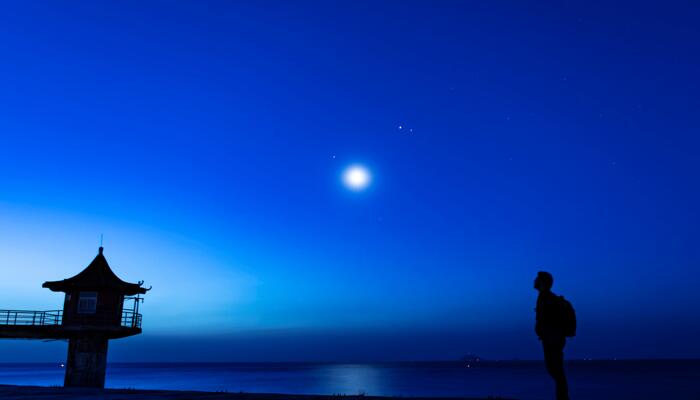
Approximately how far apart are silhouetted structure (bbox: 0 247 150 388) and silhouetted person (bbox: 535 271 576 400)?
32462 millimetres

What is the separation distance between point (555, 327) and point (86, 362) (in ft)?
113

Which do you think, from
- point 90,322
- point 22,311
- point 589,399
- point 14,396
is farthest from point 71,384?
point 589,399

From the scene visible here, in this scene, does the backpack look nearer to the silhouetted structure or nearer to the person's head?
the person's head

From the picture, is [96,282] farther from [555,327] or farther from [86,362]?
[555,327]

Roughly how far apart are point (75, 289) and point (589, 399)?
80482mm

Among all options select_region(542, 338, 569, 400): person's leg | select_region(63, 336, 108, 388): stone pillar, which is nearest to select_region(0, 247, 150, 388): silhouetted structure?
select_region(63, 336, 108, 388): stone pillar

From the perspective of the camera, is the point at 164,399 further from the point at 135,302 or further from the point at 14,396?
the point at 135,302

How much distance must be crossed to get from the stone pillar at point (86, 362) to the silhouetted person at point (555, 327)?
3366 centimetres

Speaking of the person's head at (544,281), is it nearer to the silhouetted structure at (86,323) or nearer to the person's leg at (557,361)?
the person's leg at (557,361)

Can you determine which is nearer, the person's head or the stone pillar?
the person's head

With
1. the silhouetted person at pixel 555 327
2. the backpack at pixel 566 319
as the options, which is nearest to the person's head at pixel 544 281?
the silhouetted person at pixel 555 327

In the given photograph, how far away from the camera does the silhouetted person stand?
8.99 metres

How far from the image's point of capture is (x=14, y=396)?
13305mm

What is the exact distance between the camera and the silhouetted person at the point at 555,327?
899cm
